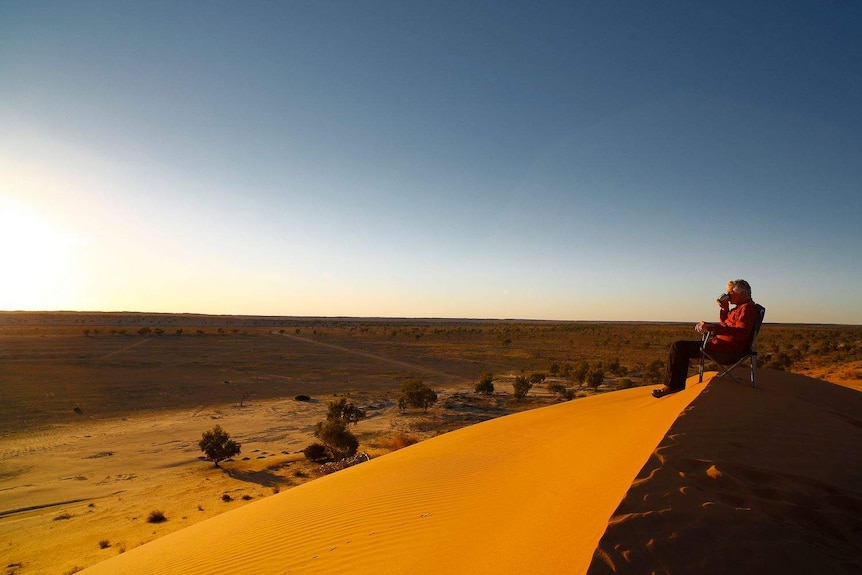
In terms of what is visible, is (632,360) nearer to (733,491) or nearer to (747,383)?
(747,383)

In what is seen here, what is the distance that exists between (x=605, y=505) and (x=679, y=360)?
15.5ft

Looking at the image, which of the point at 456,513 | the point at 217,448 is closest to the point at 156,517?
the point at 217,448

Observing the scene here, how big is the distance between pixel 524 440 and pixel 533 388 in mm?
19251

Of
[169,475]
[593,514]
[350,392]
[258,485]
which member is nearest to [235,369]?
[350,392]

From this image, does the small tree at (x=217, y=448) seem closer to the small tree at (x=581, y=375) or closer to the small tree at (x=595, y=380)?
the small tree at (x=595, y=380)

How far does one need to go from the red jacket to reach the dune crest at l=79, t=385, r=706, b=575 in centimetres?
71

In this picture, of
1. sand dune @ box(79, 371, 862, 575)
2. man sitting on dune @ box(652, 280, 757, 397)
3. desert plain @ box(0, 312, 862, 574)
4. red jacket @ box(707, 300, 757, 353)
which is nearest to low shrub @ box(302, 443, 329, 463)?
desert plain @ box(0, 312, 862, 574)

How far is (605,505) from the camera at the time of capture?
3229 mm

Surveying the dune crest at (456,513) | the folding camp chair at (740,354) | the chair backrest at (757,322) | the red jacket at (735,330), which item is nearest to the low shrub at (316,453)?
the dune crest at (456,513)

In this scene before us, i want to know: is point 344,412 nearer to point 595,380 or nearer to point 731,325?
point 595,380

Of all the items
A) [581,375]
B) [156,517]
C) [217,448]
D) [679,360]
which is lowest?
[156,517]

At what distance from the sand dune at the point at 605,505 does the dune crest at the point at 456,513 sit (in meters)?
0.02

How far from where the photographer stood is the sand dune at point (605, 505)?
269 cm

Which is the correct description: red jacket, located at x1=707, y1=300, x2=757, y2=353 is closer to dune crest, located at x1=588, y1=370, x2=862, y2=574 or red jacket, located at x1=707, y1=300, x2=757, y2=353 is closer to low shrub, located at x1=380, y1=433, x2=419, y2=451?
dune crest, located at x1=588, y1=370, x2=862, y2=574
